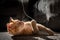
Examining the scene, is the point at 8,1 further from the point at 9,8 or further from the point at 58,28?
the point at 58,28

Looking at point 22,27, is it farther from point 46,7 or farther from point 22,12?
point 22,12

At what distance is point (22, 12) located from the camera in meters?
2.29

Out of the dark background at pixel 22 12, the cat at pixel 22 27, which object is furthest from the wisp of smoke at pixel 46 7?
the cat at pixel 22 27

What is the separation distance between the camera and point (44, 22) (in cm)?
200

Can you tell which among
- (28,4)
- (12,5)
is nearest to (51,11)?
(28,4)

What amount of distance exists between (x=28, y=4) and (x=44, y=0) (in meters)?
0.35

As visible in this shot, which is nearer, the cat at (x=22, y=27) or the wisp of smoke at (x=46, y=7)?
the cat at (x=22, y=27)

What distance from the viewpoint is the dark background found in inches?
75.5

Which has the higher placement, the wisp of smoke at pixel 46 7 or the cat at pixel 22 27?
the wisp of smoke at pixel 46 7

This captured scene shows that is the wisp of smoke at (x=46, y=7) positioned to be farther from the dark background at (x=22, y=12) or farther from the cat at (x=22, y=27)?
the cat at (x=22, y=27)

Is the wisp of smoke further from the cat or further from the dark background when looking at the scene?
the cat

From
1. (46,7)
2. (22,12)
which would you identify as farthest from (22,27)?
(22,12)

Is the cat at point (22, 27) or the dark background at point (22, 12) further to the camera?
the dark background at point (22, 12)

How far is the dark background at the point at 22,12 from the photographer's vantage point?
1.92 meters
